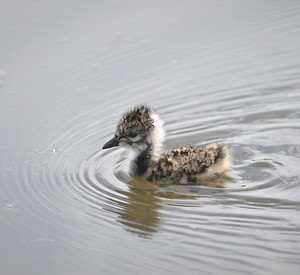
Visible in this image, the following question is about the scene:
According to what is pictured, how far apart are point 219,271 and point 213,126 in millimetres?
3521

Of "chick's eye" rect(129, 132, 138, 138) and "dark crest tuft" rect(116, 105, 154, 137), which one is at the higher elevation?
"dark crest tuft" rect(116, 105, 154, 137)

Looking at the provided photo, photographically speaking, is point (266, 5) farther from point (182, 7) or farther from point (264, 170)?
point (264, 170)

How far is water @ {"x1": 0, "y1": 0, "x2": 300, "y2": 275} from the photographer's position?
577 centimetres

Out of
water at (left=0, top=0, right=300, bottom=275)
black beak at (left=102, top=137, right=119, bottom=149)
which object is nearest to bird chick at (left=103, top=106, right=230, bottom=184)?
black beak at (left=102, top=137, right=119, bottom=149)

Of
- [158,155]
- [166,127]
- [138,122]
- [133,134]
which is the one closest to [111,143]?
[133,134]

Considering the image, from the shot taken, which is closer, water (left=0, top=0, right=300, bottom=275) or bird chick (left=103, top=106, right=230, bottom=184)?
water (left=0, top=0, right=300, bottom=275)

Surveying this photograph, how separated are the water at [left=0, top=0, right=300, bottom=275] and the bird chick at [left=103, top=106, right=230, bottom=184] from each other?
183 mm

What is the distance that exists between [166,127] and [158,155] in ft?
3.19

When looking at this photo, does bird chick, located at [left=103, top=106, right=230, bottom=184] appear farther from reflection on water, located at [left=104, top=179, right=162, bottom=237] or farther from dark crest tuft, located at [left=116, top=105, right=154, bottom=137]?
reflection on water, located at [left=104, top=179, right=162, bottom=237]

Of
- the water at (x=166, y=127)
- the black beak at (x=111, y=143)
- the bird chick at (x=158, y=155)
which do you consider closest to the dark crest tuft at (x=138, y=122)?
the bird chick at (x=158, y=155)

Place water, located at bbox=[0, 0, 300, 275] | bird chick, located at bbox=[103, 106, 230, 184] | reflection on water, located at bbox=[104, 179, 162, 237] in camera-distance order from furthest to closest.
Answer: bird chick, located at bbox=[103, 106, 230, 184] < reflection on water, located at bbox=[104, 179, 162, 237] < water, located at bbox=[0, 0, 300, 275]

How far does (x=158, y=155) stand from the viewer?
7.78 meters

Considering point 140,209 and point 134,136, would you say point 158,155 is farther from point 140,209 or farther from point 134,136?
point 140,209

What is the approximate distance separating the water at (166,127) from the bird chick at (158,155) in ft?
0.60
